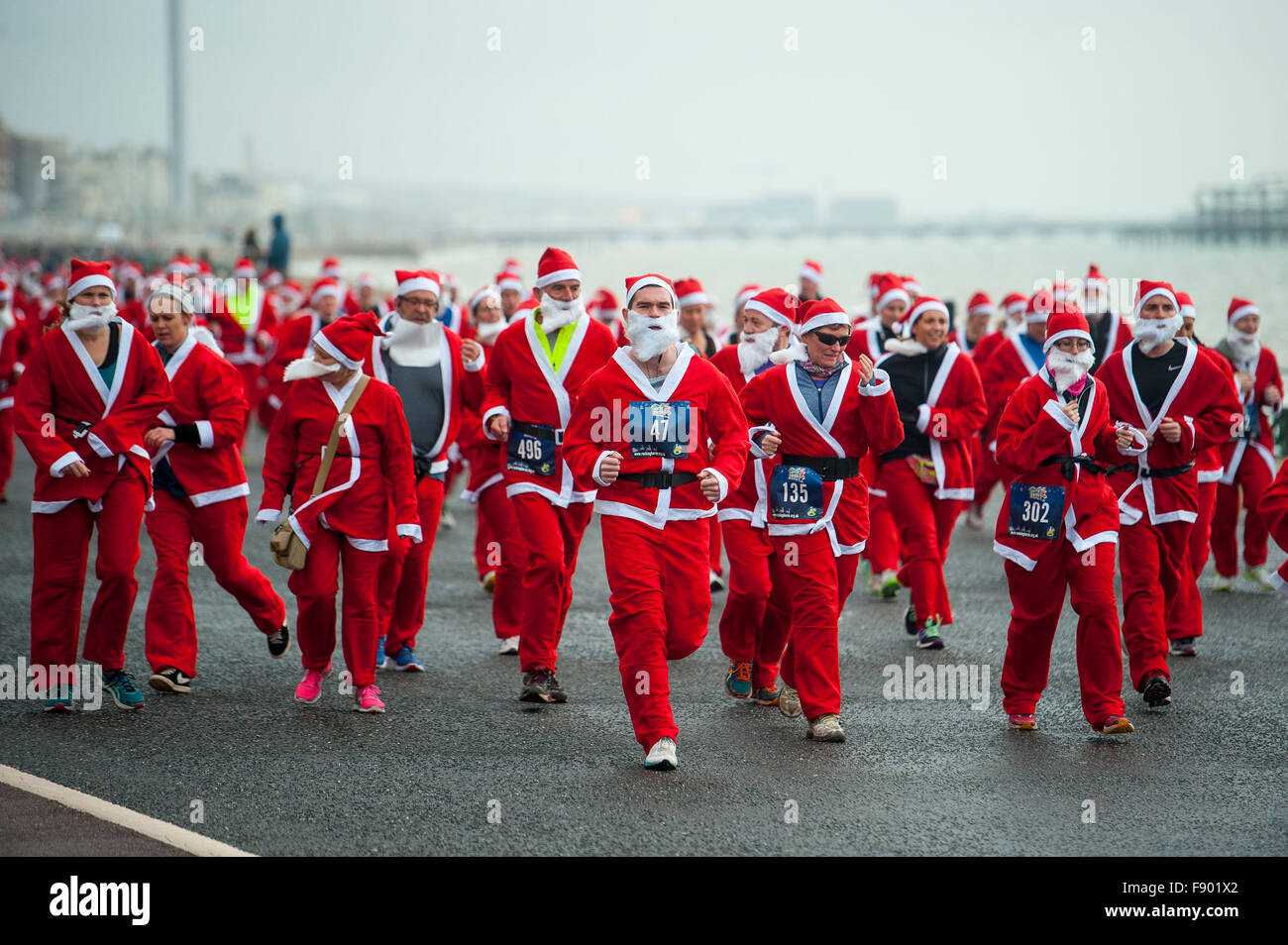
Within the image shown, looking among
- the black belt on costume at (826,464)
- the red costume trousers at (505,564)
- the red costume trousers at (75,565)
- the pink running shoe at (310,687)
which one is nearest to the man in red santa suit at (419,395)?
the red costume trousers at (505,564)

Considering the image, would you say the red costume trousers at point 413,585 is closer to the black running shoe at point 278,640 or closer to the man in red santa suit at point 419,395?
the man in red santa suit at point 419,395

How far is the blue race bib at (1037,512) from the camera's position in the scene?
24.0ft

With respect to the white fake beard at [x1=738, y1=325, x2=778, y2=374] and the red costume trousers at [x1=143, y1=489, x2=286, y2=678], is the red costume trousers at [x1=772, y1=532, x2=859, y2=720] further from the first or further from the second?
the red costume trousers at [x1=143, y1=489, x2=286, y2=678]

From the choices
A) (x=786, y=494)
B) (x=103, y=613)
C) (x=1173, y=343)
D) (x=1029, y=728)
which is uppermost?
(x=1173, y=343)

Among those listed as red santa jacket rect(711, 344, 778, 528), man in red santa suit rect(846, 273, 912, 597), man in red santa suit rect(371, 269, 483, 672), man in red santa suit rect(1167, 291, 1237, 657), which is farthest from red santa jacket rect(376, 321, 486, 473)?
man in red santa suit rect(1167, 291, 1237, 657)

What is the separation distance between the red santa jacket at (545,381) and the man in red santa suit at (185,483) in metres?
1.41

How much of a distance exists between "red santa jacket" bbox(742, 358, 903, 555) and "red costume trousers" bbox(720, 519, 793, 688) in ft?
1.01

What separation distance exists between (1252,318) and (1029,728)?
4.59 metres

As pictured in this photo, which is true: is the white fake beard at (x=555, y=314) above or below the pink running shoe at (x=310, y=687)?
above

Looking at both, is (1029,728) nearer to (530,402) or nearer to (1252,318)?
(530,402)

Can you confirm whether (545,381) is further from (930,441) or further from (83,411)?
(930,441)

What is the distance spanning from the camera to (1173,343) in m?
8.45

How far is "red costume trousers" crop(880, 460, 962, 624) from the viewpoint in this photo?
959 cm
